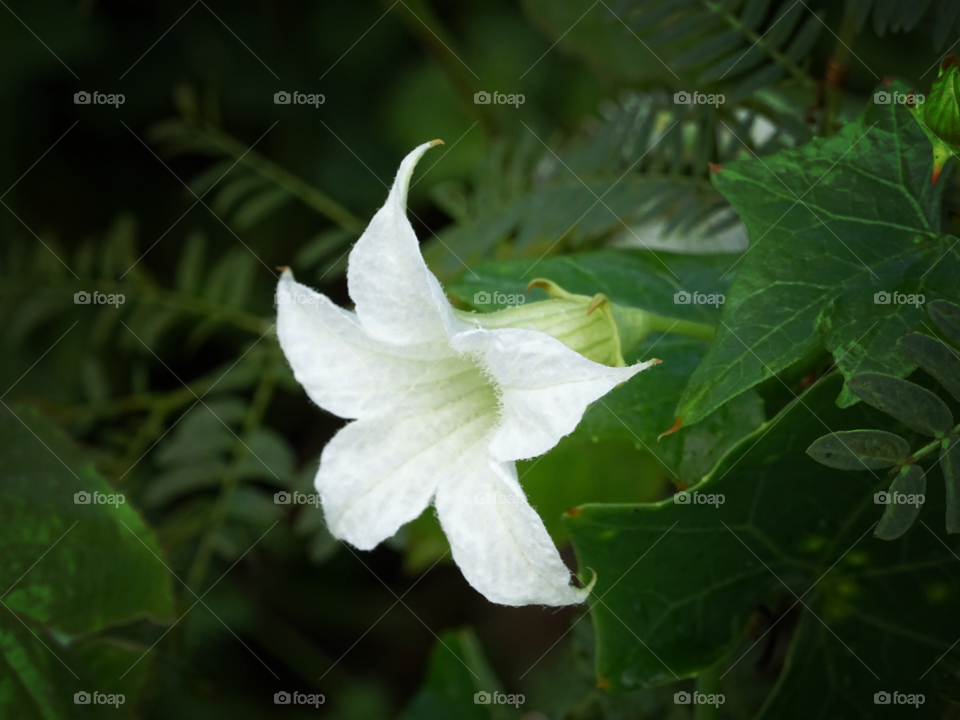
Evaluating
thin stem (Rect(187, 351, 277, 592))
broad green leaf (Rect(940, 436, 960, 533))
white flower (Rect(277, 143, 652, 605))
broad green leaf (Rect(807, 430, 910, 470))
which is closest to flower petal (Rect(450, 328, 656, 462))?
white flower (Rect(277, 143, 652, 605))

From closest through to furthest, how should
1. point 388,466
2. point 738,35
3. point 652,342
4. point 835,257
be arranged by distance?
point 835,257 → point 388,466 → point 652,342 → point 738,35

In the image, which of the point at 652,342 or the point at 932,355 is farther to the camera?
the point at 652,342

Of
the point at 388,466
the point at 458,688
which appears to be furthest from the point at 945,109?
the point at 458,688

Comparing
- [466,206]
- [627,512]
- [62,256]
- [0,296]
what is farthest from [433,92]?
[627,512]

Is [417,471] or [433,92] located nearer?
[417,471]

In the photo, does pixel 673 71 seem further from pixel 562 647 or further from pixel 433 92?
pixel 562 647

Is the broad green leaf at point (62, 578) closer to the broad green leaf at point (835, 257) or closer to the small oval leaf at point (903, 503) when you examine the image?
the broad green leaf at point (835, 257)

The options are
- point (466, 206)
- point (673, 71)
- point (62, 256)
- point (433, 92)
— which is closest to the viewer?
point (673, 71)

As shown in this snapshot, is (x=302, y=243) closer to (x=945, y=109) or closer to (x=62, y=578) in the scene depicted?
(x=62, y=578)
